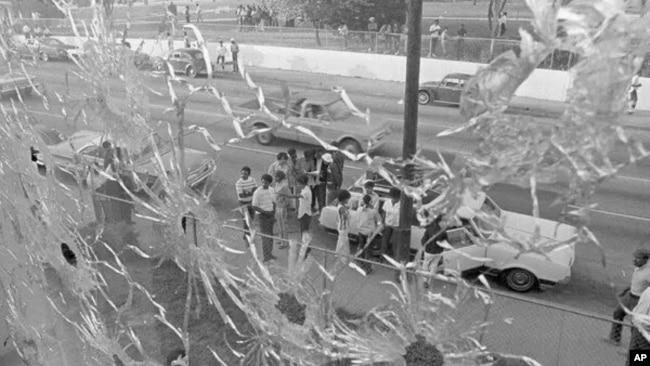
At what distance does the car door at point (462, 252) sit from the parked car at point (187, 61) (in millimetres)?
702

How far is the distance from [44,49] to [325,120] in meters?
1.06

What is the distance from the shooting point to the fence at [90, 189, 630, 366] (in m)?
1.53

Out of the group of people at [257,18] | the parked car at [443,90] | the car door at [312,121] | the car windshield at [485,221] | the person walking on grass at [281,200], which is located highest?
the group of people at [257,18]

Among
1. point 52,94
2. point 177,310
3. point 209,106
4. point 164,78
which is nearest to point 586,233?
point 209,106

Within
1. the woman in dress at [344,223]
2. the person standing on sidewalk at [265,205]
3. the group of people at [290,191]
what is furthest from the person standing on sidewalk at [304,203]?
the woman in dress at [344,223]

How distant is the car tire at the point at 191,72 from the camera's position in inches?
57.3

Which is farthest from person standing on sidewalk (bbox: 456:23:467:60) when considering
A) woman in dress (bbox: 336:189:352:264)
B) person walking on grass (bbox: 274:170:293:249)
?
person walking on grass (bbox: 274:170:293:249)

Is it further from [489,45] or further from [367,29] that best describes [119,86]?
[489,45]

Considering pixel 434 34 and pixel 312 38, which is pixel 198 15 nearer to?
pixel 312 38

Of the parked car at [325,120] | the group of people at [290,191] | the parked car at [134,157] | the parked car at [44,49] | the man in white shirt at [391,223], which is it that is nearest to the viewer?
the parked car at [325,120]

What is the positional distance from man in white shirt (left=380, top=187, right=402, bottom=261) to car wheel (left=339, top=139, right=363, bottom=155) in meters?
0.21

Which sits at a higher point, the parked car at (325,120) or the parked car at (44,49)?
the parked car at (44,49)

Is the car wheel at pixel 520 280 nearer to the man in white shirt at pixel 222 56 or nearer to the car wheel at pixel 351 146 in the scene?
the car wheel at pixel 351 146

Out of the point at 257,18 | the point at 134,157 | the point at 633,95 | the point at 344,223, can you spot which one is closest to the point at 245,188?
the point at 344,223
